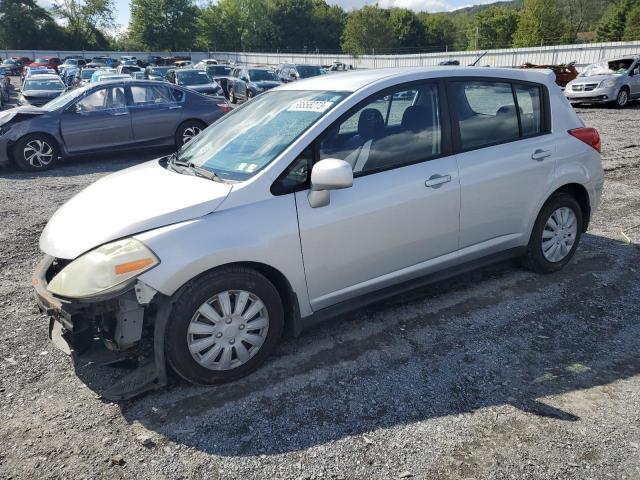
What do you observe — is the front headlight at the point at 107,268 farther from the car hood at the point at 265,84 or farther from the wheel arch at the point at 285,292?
the car hood at the point at 265,84

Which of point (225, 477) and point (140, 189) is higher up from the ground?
point (140, 189)

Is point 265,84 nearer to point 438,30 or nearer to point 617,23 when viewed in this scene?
point 617,23

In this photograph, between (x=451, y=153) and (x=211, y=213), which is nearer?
(x=211, y=213)

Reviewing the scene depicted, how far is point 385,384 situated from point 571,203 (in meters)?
2.62

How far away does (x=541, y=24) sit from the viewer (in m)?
63.9

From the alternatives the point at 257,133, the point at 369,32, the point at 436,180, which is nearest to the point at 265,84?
the point at 257,133

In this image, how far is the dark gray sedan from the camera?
32.1ft

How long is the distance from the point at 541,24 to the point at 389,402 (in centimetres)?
7189

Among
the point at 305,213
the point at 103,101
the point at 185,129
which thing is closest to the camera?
the point at 305,213

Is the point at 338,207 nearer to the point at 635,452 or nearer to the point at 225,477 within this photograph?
the point at 225,477

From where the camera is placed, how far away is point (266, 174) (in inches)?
127

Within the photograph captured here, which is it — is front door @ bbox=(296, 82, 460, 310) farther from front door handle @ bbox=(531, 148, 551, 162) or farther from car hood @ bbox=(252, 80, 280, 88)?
car hood @ bbox=(252, 80, 280, 88)

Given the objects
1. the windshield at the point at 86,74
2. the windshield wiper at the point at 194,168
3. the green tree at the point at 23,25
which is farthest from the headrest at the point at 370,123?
the green tree at the point at 23,25

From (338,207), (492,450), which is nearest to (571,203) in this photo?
(338,207)
